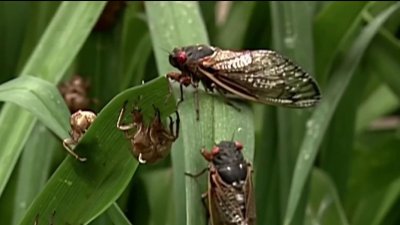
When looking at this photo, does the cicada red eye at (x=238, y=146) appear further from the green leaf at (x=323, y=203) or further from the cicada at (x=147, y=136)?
the green leaf at (x=323, y=203)

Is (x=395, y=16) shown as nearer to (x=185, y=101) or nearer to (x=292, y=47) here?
(x=292, y=47)

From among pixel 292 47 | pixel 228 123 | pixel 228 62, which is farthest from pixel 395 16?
pixel 228 123

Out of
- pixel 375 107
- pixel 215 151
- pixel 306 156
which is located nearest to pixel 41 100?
pixel 215 151

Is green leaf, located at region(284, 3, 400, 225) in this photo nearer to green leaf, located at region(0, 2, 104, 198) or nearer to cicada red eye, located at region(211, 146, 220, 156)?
cicada red eye, located at region(211, 146, 220, 156)

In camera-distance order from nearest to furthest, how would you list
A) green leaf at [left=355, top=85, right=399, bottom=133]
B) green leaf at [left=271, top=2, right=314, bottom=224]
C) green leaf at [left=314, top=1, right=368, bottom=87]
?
green leaf at [left=271, top=2, right=314, bottom=224]
green leaf at [left=314, top=1, right=368, bottom=87]
green leaf at [left=355, top=85, right=399, bottom=133]

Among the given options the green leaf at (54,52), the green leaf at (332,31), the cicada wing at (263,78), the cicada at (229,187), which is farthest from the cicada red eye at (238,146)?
the green leaf at (332,31)

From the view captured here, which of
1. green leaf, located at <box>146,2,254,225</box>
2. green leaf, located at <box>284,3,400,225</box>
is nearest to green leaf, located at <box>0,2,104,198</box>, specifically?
green leaf, located at <box>146,2,254,225</box>
